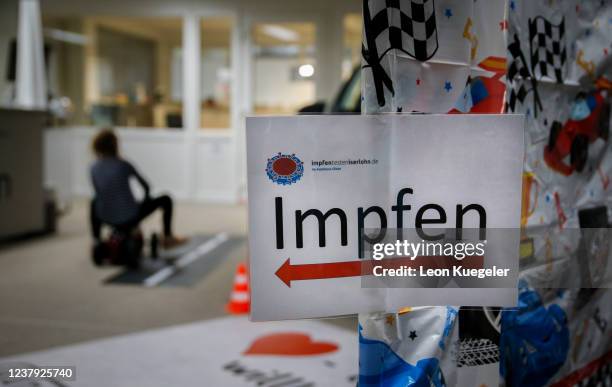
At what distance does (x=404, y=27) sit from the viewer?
132 centimetres

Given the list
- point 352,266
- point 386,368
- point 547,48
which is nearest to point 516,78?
point 547,48

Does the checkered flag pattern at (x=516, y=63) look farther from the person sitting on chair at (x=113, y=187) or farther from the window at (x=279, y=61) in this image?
the window at (x=279, y=61)

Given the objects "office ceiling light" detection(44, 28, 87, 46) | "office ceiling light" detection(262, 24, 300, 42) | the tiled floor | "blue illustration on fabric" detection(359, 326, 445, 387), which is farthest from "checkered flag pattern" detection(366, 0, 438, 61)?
"office ceiling light" detection(44, 28, 87, 46)

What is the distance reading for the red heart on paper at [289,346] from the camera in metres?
2.62

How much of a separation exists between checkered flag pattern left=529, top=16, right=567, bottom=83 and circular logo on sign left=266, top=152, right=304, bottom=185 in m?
0.85

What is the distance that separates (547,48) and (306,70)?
0.80 meters

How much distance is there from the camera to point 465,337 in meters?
1.48

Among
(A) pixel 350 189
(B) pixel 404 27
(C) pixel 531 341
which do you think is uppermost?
(B) pixel 404 27

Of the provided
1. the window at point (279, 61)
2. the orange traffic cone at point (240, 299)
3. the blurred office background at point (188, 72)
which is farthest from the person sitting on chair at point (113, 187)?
the window at point (279, 61)

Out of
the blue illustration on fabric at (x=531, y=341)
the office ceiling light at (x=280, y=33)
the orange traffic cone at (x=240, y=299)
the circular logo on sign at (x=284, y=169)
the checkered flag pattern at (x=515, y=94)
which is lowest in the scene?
the orange traffic cone at (x=240, y=299)

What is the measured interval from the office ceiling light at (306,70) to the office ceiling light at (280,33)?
6805mm

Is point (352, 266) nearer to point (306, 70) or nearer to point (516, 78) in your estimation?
point (306, 70)

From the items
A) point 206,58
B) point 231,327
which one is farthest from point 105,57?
point 231,327

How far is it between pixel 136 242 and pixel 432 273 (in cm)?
336
